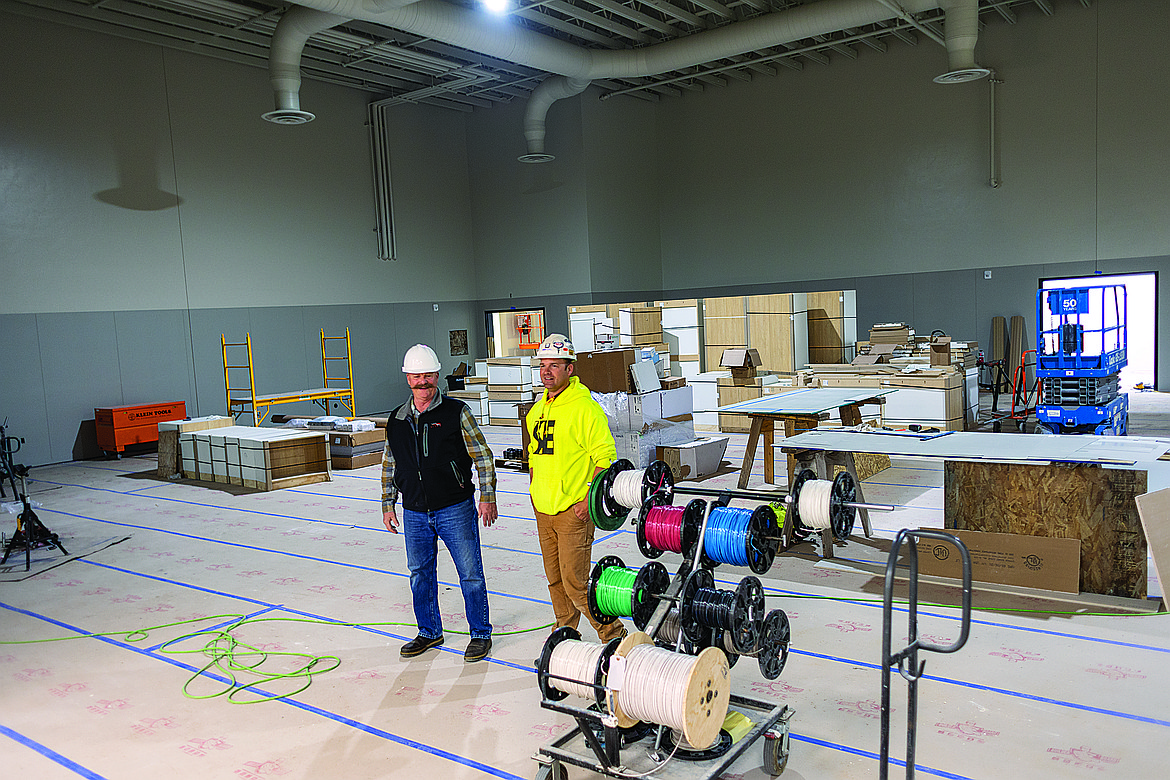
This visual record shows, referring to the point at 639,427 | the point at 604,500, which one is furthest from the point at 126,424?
the point at 604,500

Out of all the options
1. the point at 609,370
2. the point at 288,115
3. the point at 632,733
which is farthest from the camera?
the point at 288,115

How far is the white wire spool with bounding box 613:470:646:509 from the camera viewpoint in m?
3.93

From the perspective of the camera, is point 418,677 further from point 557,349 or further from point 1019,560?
point 1019,560

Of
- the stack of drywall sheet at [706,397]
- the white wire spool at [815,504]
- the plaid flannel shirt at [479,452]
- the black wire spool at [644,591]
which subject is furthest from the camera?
the stack of drywall sheet at [706,397]

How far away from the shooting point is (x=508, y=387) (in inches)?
592

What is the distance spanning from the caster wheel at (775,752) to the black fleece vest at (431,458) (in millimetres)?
2115

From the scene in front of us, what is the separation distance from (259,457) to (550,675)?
8.00 m

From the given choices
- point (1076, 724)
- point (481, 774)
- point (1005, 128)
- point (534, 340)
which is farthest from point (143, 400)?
point (1005, 128)

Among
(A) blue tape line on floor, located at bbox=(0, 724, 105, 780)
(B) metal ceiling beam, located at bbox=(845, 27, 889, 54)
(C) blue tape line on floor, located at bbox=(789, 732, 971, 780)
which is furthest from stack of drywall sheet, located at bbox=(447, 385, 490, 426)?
(C) blue tape line on floor, located at bbox=(789, 732, 971, 780)

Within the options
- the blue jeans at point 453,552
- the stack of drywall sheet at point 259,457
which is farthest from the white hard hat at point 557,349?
the stack of drywall sheet at point 259,457

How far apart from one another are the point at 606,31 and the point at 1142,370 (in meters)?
12.0

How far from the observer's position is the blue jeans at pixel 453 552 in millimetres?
4723

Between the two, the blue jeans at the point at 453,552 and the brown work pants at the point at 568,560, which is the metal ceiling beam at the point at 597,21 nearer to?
the blue jeans at the point at 453,552

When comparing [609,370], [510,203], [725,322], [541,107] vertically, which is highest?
[541,107]
